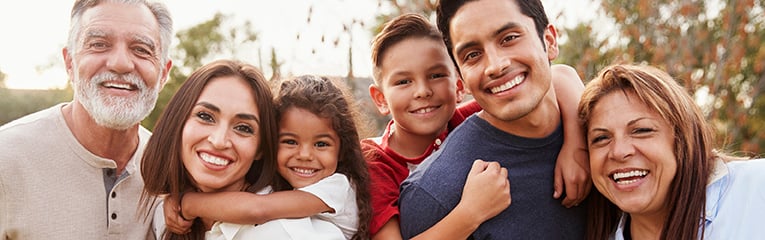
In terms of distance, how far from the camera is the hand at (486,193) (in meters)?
2.76

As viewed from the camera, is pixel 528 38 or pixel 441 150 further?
pixel 441 150

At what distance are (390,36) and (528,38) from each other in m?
0.85

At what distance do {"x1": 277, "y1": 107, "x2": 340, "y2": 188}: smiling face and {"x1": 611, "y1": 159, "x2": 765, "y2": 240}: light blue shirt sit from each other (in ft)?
5.11

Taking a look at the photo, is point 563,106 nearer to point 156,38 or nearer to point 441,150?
point 441,150

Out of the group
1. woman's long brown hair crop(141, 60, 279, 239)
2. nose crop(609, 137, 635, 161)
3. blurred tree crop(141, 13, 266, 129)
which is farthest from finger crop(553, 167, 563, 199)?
blurred tree crop(141, 13, 266, 129)

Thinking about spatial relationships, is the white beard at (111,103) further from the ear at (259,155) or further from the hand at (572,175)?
the hand at (572,175)

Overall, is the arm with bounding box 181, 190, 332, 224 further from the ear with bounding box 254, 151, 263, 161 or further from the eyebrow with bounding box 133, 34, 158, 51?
the eyebrow with bounding box 133, 34, 158, 51

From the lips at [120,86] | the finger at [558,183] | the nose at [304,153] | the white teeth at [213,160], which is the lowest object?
the finger at [558,183]

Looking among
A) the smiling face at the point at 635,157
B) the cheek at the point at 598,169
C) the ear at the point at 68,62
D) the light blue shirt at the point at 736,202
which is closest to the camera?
the light blue shirt at the point at 736,202

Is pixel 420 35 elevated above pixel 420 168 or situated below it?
above

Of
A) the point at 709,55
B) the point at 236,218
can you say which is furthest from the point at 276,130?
the point at 709,55

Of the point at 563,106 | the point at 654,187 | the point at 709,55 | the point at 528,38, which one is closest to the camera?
the point at 654,187

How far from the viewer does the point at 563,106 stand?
308 centimetres

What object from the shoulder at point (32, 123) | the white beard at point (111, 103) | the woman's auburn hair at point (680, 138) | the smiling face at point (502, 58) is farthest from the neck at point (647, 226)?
the shoulder at point (32, 123)
